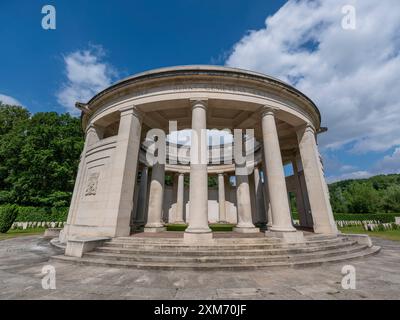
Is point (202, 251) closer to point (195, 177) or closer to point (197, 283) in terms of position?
point (197, 283)

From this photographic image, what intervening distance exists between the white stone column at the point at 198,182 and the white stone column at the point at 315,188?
853 cm

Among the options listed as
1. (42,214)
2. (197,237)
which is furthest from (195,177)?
(42,214)

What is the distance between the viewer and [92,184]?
12.6 metres

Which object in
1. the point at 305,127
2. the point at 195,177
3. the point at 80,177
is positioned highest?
the point at 305,127

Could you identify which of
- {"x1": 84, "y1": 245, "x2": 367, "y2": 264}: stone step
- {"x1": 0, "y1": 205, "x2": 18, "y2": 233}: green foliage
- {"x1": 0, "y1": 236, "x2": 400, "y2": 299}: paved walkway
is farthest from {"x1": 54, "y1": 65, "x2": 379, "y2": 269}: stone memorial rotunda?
{"x1": 0, "y1": 205, "x2": 18, "y2": 233}: green foliage

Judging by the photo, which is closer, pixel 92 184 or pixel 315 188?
pixel 92 184

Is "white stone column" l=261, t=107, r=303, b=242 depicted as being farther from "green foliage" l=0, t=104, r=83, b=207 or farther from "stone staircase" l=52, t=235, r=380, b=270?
"green foliage" l=0, t=104, r=83, b=207

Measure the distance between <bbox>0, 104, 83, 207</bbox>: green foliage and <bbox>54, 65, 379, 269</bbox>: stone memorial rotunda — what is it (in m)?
19.3

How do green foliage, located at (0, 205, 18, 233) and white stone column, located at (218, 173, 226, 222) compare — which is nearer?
green foliage, located at (0, 205, 18, 233)

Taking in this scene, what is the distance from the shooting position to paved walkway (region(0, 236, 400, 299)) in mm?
4844

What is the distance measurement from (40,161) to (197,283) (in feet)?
114

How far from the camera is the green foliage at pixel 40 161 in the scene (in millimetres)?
30359
